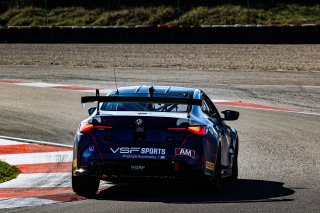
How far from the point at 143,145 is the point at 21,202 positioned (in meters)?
1.29

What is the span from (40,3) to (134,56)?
31516 millimetres

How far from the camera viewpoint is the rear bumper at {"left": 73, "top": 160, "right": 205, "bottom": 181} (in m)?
9.89

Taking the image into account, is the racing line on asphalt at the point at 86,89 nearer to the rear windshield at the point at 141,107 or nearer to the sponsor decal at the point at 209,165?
the rear windshield at the point at 141,107

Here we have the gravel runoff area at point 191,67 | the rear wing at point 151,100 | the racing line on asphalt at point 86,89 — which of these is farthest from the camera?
the gravel runoff area at point 191,67

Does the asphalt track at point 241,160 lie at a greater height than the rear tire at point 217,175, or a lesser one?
lesser

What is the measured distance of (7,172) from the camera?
12016 mm

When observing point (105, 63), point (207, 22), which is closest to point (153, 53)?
point (105, 63)

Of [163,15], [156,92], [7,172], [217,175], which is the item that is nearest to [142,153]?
[217,175]

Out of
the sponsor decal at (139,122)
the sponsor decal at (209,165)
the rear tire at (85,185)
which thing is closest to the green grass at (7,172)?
the rear tire at (85,185)

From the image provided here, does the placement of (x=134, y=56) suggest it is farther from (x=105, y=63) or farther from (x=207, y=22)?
(x=207, y=22)

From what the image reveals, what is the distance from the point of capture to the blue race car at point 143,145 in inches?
390

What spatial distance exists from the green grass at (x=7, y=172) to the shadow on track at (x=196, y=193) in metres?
1.33

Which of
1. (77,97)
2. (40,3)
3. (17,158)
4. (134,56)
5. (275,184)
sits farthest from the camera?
(40,3)

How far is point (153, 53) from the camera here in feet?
125
